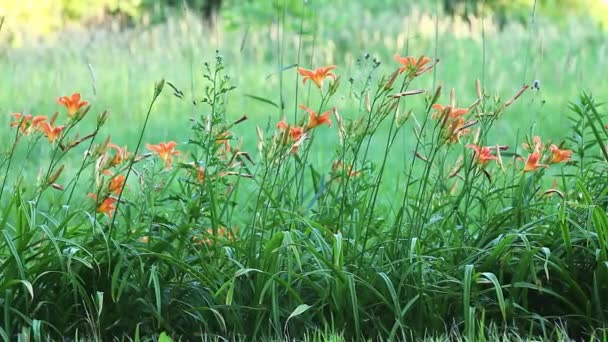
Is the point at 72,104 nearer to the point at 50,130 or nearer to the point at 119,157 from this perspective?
the point at 50,130

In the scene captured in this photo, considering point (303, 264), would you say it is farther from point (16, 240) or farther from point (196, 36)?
point (196, 36)


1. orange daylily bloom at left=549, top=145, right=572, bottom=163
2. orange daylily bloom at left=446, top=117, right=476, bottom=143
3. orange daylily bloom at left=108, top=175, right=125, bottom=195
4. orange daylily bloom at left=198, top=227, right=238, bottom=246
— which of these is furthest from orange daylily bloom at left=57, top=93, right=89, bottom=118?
orange daylily bloom at left=549, top=145, right=572, bottom=163

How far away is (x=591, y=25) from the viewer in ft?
37.3

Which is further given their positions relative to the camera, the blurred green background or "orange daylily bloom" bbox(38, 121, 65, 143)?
the blurred green background

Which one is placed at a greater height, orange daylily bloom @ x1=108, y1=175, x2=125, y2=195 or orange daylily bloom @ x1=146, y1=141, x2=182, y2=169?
orange daylily bloom @ x1=146, y1=141, x2=182, y2=169

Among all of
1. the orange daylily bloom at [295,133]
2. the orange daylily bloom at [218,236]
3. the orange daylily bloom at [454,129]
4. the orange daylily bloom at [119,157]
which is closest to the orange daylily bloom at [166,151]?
the orange daylily bloom at [119,157]

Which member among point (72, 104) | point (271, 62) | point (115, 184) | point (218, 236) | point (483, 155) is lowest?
point (271, 62)

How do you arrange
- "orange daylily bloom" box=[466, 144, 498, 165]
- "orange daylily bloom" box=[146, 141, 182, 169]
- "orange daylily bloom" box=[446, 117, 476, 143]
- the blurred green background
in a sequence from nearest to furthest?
1. "orange daylily bloom" box=[446, 117, 476, 143]
2. "orange daylily bloom" box=[466, 144, 498, 165]
3. "orange daylily bloom" box=[146, 141, 182, 169]
4. the blurred green background

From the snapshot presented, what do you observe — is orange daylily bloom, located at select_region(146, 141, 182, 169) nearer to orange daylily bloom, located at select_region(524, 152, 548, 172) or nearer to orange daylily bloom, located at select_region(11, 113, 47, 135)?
orange daylily bloom, located at select_region(11, 113, 47, 135)

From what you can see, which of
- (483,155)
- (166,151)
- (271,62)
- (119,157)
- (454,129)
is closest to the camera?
(454,129)

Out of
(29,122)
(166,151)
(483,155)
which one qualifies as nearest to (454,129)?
(483,155)

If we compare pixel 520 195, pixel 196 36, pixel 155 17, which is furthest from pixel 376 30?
pixel 520 195

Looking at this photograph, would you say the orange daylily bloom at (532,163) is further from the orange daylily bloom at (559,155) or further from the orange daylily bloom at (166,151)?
the orange daylily bloom at (166,151)

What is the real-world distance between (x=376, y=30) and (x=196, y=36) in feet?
6.87
